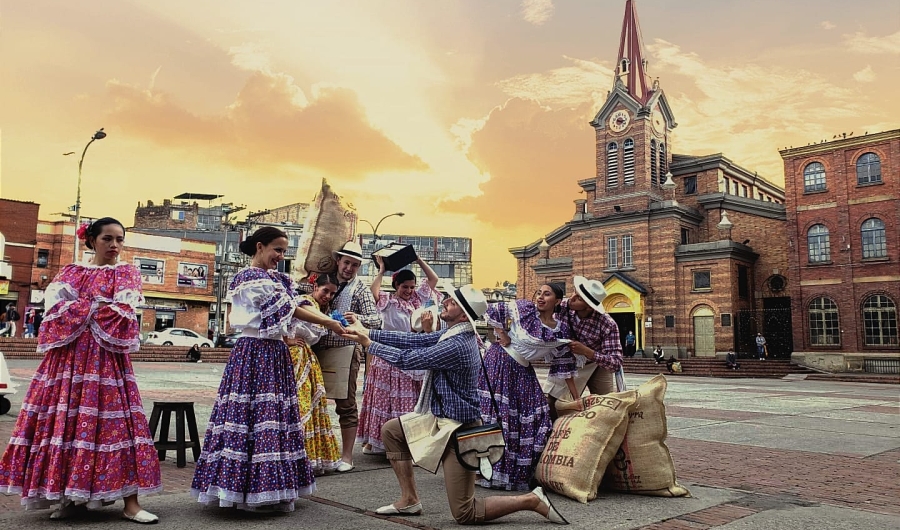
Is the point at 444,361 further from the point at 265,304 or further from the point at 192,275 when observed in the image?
the point at 192,275

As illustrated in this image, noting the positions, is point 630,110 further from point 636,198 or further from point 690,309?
point 690,309

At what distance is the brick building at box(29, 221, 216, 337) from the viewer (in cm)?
4231

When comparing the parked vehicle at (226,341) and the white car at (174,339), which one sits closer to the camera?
the white car at (174,339)

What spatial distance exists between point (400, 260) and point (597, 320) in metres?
1.91

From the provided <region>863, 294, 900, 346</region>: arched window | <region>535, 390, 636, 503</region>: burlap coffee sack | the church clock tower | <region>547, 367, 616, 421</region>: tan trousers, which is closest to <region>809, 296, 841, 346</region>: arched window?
<region>863, 294, 900, 346</region>: arched window

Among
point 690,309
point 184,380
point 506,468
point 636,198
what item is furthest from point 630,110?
point 506,468

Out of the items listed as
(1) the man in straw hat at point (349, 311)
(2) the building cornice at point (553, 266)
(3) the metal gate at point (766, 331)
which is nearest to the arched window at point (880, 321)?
(3) the metal gate at point (766, 331)

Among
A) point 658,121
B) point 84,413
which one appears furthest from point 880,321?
point 84,413

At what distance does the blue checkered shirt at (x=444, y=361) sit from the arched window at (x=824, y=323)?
Result: 33612 mm

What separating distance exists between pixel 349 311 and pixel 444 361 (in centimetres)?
230

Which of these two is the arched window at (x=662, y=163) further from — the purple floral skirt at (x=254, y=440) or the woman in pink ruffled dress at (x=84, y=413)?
the woman in pink ruffled dress at (x=84, y=413)

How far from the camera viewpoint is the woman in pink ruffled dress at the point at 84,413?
416 centimetres

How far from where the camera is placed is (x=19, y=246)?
41406mm

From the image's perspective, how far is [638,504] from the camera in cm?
516
